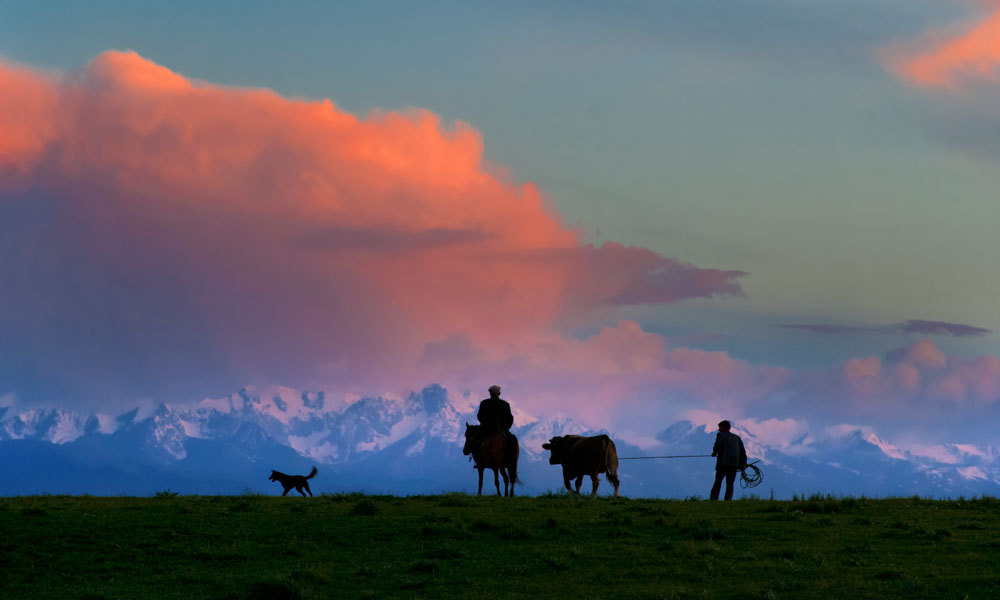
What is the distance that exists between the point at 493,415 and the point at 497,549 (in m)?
14.9

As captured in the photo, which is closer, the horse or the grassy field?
the grassy field

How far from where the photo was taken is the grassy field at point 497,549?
2066 cm

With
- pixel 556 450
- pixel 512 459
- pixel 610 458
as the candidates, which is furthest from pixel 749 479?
pixel 512 459

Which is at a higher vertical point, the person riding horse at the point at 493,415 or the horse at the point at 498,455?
the person riding horse at the point at 493,415

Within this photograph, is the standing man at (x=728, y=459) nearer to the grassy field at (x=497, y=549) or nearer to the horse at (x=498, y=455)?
the grassy field at (x=497, y=549)

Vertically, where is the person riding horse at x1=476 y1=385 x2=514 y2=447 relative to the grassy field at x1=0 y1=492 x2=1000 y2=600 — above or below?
above

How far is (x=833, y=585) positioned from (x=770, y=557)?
286 centimetres

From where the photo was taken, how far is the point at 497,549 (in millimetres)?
24406

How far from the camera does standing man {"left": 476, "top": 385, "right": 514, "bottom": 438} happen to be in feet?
128

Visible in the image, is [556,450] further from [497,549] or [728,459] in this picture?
[497,549]

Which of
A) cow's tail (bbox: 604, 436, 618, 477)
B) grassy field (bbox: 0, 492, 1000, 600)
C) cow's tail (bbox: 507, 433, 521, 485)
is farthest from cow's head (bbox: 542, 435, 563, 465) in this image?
grassy field (bbox: 0, 492, 1000, 600)

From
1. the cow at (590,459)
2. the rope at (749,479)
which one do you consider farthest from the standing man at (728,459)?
the cow at (590,459)

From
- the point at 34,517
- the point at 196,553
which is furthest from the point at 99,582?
the point at 34,517

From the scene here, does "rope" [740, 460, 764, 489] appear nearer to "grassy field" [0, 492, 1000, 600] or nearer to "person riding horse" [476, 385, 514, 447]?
"grassy field" [0, 492, 1000, 600]
